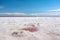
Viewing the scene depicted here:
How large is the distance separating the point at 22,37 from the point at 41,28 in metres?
0.46

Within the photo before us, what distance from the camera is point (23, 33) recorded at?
1293 millimetres

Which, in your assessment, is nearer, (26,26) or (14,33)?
(14,33)

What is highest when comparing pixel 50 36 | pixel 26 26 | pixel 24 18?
pixel 24 18

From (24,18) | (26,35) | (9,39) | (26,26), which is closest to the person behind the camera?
(9,39)

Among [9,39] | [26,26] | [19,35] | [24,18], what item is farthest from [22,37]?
[24,18]

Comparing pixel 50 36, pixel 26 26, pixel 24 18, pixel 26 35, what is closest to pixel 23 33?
pixel 26 35

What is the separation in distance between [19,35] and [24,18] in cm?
78

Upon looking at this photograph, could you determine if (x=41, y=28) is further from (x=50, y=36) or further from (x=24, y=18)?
(x=24, y=18)

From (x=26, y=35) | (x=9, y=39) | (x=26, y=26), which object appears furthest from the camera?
(x=26, y=26)

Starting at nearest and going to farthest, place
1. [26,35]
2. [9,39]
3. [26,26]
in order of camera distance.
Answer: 1. [9,39]
2. [26,35]
3. [26,26]

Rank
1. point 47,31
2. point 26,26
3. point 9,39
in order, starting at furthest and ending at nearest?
point 26,26 → point 47,31 → point 9,39

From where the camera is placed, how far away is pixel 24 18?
6.55 feet

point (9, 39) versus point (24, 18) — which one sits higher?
point (24, 18)

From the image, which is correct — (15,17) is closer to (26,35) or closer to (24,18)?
(24,18)
